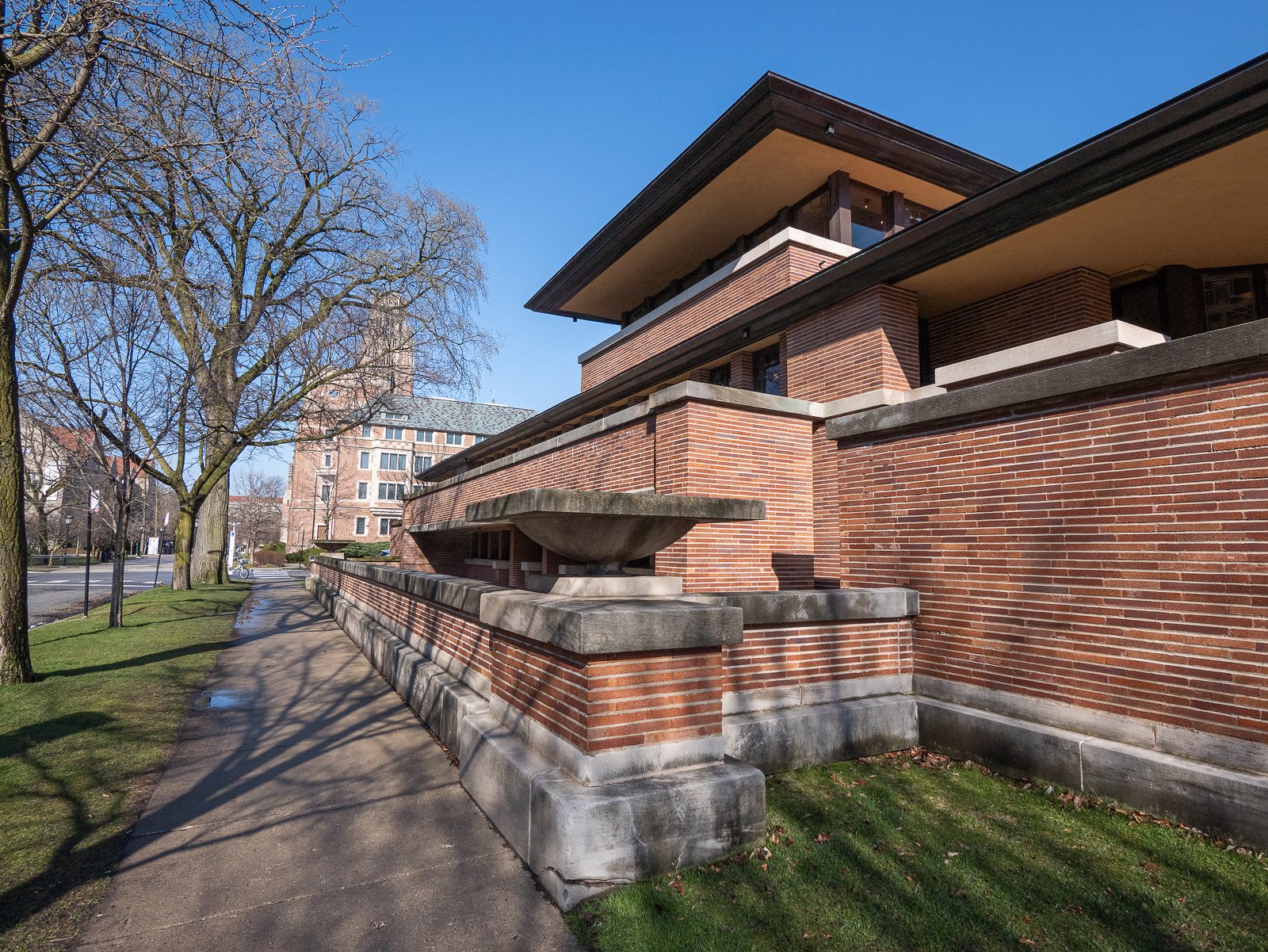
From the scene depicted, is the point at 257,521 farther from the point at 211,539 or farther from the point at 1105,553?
the point at 1105,553

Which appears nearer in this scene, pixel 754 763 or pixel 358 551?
pixel 754 763

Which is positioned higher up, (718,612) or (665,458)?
(665,458)

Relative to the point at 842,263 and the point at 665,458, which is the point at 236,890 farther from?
the point at 842,263

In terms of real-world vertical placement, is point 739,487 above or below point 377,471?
below

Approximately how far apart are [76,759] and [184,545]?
1712 centimetres

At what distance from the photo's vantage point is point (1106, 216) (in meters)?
7.19

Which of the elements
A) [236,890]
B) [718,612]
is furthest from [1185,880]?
[236,890]

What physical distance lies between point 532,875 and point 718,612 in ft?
5.91

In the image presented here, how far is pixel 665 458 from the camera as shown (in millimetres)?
8188

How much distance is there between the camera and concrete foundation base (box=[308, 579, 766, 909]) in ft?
10.4

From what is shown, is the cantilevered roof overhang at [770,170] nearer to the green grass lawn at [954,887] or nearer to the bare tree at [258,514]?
the green grass lawn at [954,887]

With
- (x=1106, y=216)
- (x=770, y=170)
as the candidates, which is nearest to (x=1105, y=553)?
(x=1106, y=216)

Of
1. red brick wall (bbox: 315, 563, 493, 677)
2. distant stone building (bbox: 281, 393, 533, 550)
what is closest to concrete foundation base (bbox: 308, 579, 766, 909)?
red brick wall (bbox: 315, 563, 493, 677)

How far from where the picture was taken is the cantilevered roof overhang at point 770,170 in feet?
34.6
